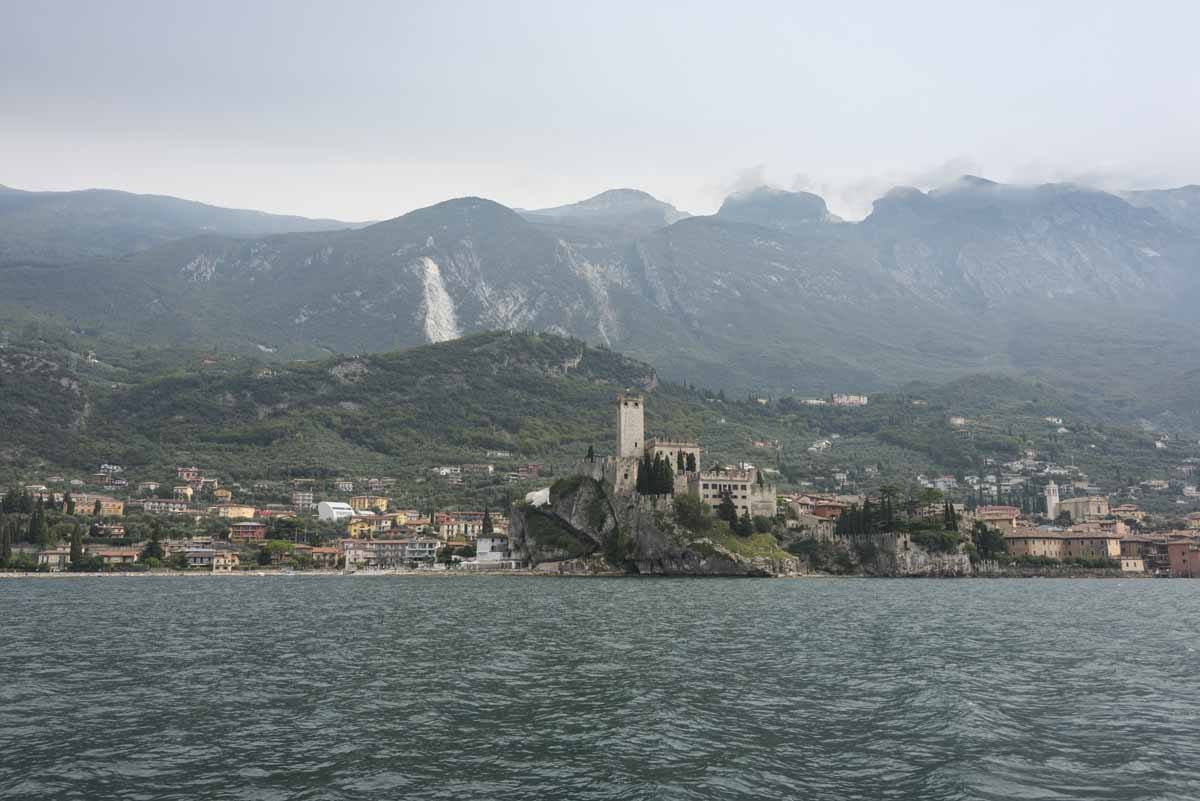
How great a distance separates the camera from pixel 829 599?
235ft

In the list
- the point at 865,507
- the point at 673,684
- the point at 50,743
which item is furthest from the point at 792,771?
the point at 865,507

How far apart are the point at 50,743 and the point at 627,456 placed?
10263 cm

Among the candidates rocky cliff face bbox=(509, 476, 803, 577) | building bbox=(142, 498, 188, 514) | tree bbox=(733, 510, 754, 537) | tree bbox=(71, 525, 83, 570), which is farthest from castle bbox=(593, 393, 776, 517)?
building bbox=(142, 498, 188, 514)

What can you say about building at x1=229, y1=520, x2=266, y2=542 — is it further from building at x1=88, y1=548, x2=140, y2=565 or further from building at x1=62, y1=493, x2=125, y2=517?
building at x1=62, y1=493, x2=125, y2=517

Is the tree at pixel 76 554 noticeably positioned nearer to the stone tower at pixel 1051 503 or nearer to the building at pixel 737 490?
the building at pixel 737 490

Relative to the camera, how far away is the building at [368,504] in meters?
176

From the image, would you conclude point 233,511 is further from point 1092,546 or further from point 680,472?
point 1092,546

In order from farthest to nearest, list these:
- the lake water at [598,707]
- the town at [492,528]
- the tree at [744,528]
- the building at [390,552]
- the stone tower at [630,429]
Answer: the building at [390,552] < the stone tower at [630,429] < the town at [492,528] < the tree at [744,528] < the lake water at [598,707]

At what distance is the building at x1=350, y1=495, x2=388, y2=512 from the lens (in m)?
176

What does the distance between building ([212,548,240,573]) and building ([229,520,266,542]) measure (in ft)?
36.0

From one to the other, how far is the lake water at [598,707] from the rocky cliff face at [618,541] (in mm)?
50823

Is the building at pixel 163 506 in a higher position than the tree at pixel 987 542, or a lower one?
higher

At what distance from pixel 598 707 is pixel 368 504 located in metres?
155

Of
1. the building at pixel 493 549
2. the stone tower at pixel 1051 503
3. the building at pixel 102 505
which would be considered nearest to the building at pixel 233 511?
the building at pixel 102 505
